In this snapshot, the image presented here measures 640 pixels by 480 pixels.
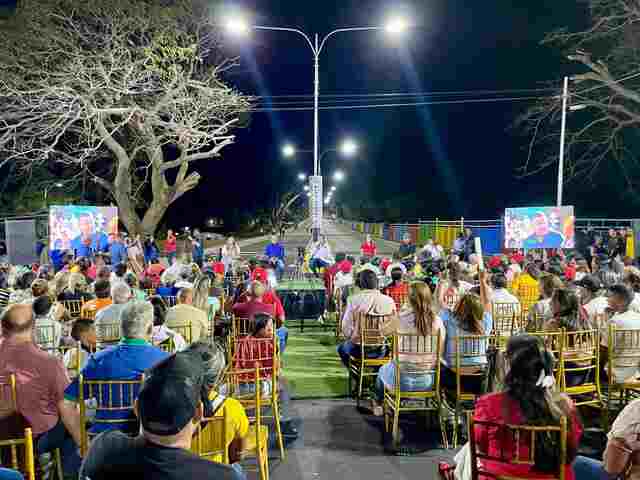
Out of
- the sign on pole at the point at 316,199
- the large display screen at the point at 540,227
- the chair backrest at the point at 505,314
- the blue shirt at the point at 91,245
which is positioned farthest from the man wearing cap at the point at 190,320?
the large display screen at the point at 540,227

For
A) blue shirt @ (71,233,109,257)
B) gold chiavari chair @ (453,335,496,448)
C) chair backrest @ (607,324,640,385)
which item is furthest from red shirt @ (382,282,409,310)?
blue shirt @ (71,233,109,257)

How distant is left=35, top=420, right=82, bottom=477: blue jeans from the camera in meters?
3.60

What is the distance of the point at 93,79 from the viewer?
18328 millimetres

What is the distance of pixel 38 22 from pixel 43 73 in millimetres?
1609

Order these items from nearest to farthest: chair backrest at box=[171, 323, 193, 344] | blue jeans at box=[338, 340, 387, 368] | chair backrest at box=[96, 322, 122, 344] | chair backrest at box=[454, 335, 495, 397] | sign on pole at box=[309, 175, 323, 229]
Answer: chair backrest at box=[454, 335, 495, 397] < chair backrest at box=[96, 322, 122, 344] < chair backrest at box=[171, 323, 193, 344] < blue jeans at box=[338, 340, 387, 368] < sign on pole at box=[309, 175, 323, 229]

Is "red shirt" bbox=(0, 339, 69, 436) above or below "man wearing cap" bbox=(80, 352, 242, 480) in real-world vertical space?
below

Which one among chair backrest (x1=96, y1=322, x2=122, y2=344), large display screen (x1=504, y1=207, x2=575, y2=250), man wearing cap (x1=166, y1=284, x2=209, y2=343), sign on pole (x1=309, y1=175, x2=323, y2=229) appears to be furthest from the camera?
large display screen (x1=504, y1=207, x2=575, y2=250)

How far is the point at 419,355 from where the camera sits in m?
5.00

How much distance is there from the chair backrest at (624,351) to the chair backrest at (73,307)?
644 centimetres

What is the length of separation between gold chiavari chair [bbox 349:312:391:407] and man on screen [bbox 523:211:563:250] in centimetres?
903

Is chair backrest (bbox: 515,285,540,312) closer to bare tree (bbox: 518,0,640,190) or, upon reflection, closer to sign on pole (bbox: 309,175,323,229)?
sign on pole (bbox: 309,175,323,229)

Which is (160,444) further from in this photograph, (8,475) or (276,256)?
(276,256)

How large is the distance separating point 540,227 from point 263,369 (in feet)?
36.6

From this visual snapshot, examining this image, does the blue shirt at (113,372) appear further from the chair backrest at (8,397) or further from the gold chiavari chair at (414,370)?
the gold chiavari chair at (414,370)
